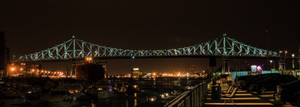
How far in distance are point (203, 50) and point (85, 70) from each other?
99.5m

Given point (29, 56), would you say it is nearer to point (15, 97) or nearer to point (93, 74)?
point (15, 97)

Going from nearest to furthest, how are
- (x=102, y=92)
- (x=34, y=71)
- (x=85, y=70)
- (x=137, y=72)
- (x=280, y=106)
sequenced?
(x=85, y=70)
(x=280, y=106)
(x=102, y=92)
(x=34, y=71)
(x=137, y=72)

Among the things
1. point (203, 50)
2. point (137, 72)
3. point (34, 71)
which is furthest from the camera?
point (137, 72)

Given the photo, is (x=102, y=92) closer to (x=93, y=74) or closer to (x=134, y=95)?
(x=134, y=95)

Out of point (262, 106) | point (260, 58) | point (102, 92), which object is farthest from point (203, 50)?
point (262, 106)

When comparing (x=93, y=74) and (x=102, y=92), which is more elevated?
(x=93, y=74)

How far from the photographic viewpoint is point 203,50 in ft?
346

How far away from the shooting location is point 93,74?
319 inches

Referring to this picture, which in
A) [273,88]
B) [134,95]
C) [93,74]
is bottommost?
[134,95]

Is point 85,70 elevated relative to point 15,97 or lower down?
elevated

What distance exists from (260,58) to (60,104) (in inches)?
2555

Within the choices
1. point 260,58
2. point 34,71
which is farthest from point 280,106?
point 34,71

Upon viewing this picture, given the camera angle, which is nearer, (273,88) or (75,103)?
(273,88)

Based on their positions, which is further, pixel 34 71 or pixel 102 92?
pixel 34 71
